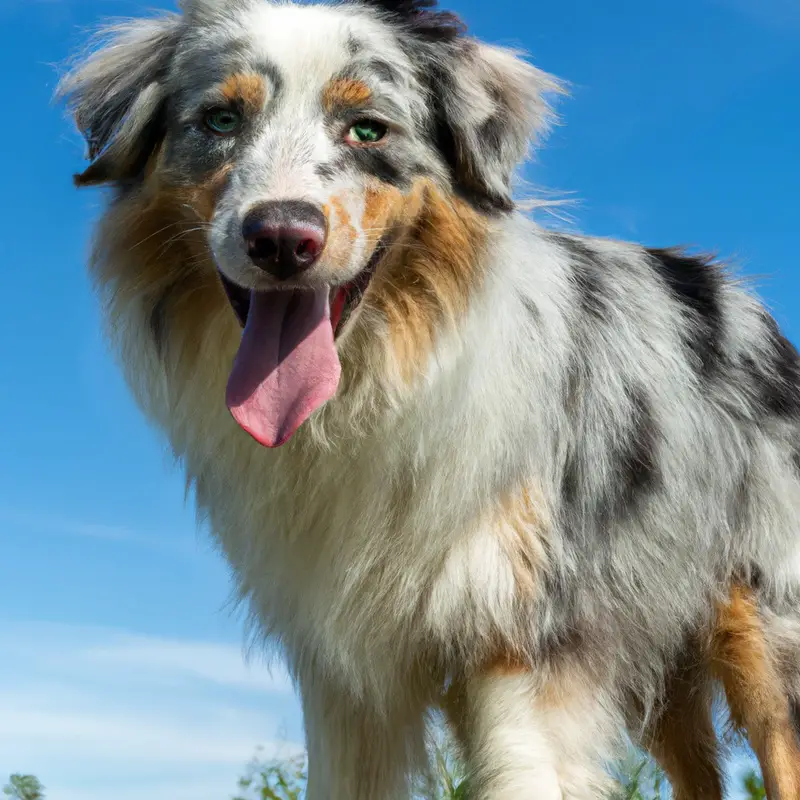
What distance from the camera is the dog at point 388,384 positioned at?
12.6 feet

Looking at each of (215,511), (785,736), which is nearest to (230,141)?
(215,511)

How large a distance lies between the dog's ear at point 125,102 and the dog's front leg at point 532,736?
2198 mm

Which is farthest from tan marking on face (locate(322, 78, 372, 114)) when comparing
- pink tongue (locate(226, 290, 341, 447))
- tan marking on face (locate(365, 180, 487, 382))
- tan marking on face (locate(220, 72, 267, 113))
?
pink tongue (locate(226, 290, 341, 447))

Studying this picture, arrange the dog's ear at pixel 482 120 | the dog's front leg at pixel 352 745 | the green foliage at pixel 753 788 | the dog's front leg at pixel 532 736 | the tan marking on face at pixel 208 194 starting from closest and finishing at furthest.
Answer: the tan marking on face at pixel 208 194 < the dog's front leg at pixel 532 736 < the dog's ear at pixel 482 120 < the dog's front leg at pixel 352 745 < the green foliage at pixel 753 788

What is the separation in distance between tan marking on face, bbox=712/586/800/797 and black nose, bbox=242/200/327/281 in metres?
2.44

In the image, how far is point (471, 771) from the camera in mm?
4141

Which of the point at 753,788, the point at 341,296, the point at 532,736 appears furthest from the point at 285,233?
the point at 753,788

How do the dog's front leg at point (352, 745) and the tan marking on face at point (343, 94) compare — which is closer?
the tan marking on face at point (343, 94)

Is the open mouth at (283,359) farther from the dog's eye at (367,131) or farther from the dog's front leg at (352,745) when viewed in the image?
the dog's front leg at (352,745)

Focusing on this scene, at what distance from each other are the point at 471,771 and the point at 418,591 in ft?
2.19

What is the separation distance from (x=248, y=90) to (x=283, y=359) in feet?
2.87

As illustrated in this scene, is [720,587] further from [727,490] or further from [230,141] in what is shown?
[230,141]

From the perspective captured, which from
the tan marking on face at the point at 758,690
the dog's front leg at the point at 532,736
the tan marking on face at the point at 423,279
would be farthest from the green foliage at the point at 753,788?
the tan marking on face at the point at 423,279

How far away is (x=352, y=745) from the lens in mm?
4559
